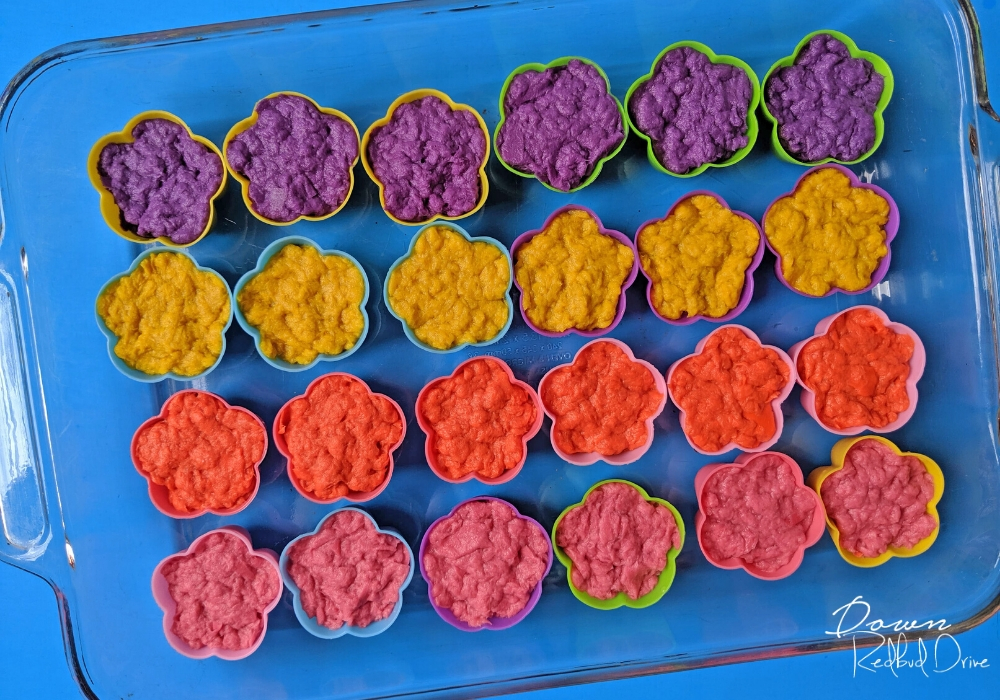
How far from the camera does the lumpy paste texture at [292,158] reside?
2773 millimetres

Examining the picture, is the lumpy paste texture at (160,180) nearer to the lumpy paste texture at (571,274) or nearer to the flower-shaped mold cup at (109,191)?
the flower-shaped mold cup at (109,191)

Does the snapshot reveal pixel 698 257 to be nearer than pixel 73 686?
Yes

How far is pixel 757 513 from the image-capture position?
9.43 ft

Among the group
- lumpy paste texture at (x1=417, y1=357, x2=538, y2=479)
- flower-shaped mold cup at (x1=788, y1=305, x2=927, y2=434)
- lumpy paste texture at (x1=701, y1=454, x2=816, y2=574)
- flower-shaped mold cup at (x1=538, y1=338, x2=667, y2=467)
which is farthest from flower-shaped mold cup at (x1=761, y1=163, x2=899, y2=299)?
lumpy paste texture at (x1=417, y1=357, x2=538, y2=479)

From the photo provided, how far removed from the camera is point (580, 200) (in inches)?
121

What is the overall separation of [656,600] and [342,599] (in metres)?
1.47

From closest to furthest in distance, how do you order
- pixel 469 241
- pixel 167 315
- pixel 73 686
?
pixel 167 315 < pixel 469 241 < pixel 73 686

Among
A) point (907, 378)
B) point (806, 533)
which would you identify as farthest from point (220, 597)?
point (907, 378)

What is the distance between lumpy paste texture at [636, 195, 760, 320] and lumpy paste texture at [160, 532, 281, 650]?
2.27 m

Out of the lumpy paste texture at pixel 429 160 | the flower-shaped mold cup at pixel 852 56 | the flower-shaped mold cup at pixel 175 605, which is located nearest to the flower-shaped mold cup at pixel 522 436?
the lumpy paste texture at pixel 429 160

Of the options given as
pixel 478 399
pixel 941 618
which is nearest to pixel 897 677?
pixel 941 618

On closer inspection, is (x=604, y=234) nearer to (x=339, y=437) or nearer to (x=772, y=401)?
(x=772, y=401)

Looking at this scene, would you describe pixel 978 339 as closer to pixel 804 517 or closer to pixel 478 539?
pixel 804 517

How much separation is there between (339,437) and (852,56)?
9.99 feet
